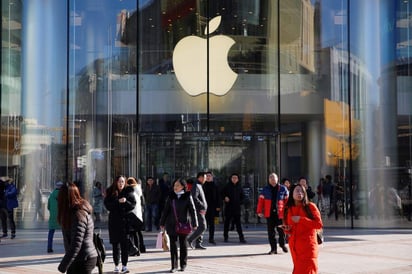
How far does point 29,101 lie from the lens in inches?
858

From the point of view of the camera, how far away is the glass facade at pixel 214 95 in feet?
70.5

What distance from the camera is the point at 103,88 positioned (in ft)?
72.4

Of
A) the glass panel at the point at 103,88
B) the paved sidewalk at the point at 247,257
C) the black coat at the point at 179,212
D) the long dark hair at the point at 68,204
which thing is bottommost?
the paved sidewalk at the point at 247,257

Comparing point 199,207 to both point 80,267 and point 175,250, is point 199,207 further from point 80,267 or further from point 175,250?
point 80,267

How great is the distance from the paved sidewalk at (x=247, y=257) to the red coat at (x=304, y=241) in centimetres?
324

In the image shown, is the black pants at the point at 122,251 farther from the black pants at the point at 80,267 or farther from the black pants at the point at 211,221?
the black pants at the point at 211,221

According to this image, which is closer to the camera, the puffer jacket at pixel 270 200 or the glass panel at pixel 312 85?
the puffer jacket at pixel 270 200

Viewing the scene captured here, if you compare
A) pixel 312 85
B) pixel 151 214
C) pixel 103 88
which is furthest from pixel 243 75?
pixel 151 214

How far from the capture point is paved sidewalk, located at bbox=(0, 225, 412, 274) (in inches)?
443

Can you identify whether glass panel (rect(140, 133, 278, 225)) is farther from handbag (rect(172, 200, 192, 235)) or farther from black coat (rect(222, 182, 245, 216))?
handbag (rect(172, 200, 192, 235))

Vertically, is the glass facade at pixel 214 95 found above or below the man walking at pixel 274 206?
above

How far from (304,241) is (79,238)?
2.80 meters

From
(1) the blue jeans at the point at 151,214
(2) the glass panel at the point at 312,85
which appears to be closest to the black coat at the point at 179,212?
(1) the blue jeans at the point at 151,214

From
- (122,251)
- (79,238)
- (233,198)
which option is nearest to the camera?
(79,238)
